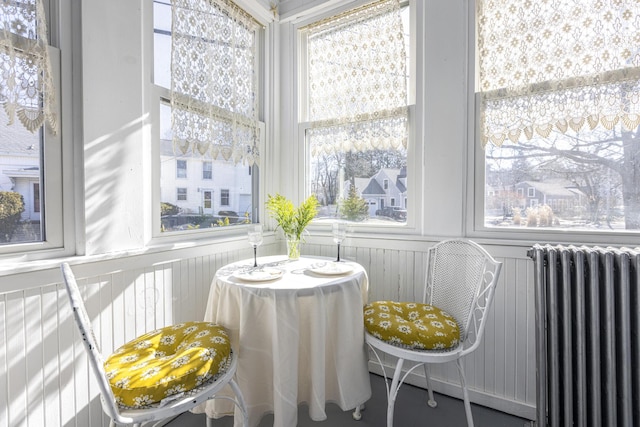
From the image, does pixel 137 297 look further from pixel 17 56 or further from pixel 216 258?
Answer: pixel 17 56

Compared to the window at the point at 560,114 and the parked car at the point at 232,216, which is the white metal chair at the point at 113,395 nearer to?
the parked car at the point at 232,216

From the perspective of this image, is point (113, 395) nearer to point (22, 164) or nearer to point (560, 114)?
point (22, 164)

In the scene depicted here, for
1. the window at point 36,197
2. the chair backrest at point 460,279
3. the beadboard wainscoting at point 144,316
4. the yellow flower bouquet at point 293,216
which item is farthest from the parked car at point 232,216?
the chair backrest at point 460,279

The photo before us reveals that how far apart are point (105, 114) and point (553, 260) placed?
2.27 meters

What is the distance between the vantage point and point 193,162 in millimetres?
1976

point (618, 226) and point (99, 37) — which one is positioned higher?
point (99, 37)

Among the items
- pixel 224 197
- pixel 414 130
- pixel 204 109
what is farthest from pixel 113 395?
pixel 414 130

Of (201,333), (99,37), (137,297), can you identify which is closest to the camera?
(201,333)

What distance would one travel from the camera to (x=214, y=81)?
80.0 inches

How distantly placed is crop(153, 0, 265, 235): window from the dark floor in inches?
45.0

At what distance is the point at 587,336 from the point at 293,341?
1.39 meters

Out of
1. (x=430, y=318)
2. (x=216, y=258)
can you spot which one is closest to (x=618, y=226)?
(x=430, y=318)

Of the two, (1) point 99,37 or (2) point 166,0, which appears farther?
(2) point 166,0

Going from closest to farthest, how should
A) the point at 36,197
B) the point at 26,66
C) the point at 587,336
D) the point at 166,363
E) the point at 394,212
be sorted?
the point at 166,363 → the point at 26,66 → the point at 36,197 → the point at 587,336 → the point at 394,212
